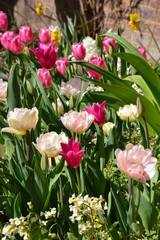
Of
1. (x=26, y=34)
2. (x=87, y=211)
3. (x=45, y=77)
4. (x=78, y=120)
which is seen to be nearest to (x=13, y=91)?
(x=45, y=77)

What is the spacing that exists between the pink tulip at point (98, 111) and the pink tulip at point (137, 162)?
353mm

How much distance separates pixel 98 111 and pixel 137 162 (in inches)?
15.4

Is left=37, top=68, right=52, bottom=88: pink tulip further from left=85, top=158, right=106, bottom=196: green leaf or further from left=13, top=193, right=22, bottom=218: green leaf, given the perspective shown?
left=13, top=193, right=22, bottom=218: green leaf

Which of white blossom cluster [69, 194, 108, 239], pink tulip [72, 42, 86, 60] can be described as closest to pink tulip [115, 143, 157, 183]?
white blossom cluster [69, 194, 108, 239]

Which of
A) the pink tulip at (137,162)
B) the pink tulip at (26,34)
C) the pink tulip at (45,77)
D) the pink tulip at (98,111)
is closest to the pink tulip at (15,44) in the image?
the pink tulip at (26,34)

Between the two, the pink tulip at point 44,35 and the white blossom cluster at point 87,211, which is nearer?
the white blossom cluster at point 87,211

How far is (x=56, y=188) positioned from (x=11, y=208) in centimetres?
17

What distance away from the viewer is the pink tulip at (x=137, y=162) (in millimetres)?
1275

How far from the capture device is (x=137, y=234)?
141 centimetres

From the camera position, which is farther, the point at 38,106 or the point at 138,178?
the point at 38,106

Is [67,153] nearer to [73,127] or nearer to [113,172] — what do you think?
[73,127]

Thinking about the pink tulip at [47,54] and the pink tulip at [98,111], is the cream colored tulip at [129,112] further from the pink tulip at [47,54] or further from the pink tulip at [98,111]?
the pink tulip at [47,54]

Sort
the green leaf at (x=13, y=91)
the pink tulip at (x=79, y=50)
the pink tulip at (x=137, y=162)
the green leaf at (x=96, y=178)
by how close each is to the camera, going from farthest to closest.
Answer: the pink tulip at (x=79, y=50)
the green leaf at (x=13, y=91)
the green leaf at (x=96, y=178)
the pink tulip at (x=137, y=162)

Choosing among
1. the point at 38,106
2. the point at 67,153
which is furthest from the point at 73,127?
the point at 38,106
